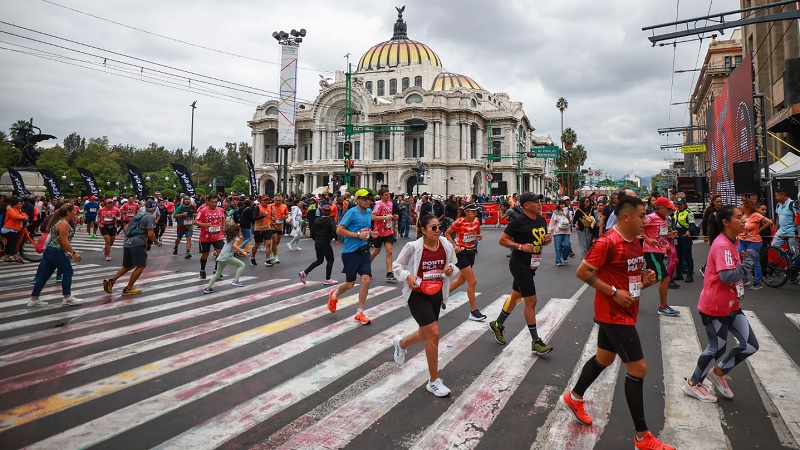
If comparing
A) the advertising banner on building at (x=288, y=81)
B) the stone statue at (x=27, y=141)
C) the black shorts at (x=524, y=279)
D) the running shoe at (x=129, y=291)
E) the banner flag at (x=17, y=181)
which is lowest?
the running shoe at (x=129, y=291)

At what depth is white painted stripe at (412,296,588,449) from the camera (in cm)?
329

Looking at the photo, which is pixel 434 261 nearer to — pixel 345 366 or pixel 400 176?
pixel 345 366

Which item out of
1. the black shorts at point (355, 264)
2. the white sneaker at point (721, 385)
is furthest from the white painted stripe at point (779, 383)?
the black shorts at point (355, 264)

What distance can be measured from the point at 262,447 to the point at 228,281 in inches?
278

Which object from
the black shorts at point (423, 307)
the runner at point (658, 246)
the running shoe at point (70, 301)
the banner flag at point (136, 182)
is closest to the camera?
the black shorts at point (423, 307)

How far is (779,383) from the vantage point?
4.25 m

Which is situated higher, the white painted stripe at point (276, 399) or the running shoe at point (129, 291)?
the running shoe at point (129, 291)

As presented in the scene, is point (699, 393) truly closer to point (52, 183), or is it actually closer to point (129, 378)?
point (129, 378)

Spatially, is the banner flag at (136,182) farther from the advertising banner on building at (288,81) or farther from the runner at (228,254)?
the runner at (228,254)

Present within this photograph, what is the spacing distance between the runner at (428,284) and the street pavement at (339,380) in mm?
293

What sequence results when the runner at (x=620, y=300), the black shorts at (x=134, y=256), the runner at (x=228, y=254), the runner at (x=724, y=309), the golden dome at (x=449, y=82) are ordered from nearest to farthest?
the runner at (x=620, y=300), the runner at (x=724, y=309), the black shorts at (x=134, y=256), the runner at (x=228, y=254), the golden dome at (x=449, y=82)

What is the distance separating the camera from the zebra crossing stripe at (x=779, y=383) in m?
3.42

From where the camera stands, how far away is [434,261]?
4.33m

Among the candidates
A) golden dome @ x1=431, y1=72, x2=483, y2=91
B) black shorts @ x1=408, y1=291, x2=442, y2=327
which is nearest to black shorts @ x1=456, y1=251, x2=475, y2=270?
black shorts @ x1=408, y1=291, x2=442, y2=327
